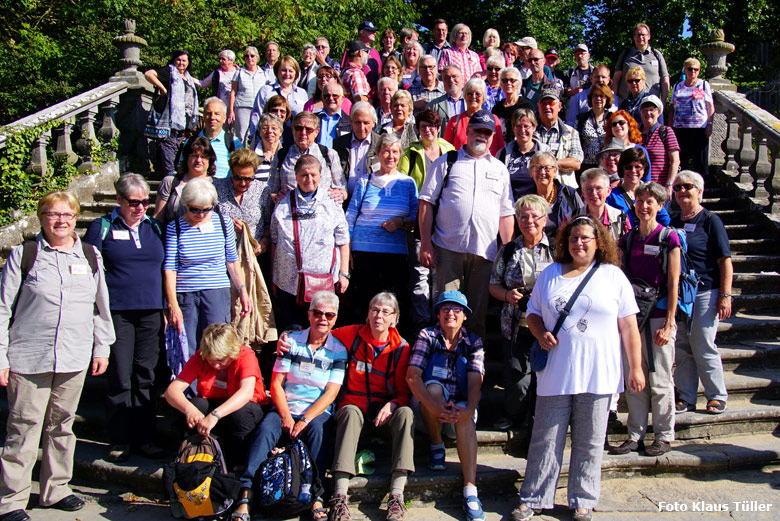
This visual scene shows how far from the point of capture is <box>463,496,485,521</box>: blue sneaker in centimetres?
421

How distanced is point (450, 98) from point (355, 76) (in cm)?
155

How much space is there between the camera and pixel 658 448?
482cm

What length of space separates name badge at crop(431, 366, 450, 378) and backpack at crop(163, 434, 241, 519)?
58.6 inches

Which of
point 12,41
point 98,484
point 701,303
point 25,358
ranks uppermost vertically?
point 12,41

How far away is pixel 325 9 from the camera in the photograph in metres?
13.7

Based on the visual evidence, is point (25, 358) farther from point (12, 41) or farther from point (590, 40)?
point (590, 40)

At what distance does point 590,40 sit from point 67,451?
56.0 ft

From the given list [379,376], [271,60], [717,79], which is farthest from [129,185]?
[717,79]

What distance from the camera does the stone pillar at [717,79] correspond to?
9.05 metres

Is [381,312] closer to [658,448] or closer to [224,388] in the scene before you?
[224,388]

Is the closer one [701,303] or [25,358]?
[25,358]

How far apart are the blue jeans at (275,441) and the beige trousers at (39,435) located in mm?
1236

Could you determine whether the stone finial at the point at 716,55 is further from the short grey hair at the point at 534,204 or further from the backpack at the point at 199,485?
the backpack at the point at 199,485

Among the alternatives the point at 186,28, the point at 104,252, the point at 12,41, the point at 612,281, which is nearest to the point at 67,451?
the point at 104,252
